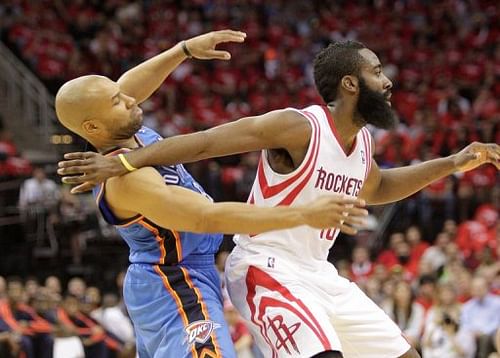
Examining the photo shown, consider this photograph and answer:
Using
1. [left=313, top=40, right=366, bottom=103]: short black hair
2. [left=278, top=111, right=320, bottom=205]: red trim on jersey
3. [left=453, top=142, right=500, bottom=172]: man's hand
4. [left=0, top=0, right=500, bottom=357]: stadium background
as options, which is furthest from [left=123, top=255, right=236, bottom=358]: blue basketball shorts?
[left=0, top=0, right=500, bottom=357]: stadium background

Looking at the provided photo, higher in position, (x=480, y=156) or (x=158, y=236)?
(x=480, y=156)

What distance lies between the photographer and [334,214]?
4.24 metres

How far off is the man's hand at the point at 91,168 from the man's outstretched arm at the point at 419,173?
1552 mm

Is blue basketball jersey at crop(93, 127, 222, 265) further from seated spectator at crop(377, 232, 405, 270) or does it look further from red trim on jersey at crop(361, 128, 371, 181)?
seated spectator at crop(377, 232, 405, 270)

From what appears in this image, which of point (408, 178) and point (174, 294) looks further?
point (408, 178)

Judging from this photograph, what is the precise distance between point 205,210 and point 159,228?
20.8 inches

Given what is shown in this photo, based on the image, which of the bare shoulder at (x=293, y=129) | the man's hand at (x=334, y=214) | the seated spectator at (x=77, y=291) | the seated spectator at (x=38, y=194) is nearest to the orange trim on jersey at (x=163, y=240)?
the bare shoulder at (x=293, y=129)

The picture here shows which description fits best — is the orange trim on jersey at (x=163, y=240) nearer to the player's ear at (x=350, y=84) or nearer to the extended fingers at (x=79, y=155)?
the extended fingers at (x=79, y=155)

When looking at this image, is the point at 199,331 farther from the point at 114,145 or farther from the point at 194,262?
the point at 114,145

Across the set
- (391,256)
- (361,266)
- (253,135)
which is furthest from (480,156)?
(391,256)

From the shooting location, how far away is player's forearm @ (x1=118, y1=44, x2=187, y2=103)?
224 inches

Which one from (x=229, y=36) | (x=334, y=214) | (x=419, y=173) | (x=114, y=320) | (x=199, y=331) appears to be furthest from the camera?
(x=114, y=320)

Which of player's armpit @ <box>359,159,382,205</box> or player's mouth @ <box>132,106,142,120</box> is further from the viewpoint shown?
player's armpit @ <box>359,159,382,205</box>

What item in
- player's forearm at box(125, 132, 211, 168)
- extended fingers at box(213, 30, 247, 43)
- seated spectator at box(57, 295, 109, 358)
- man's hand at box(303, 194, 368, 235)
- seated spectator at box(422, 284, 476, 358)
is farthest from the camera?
seated spectator at box(57, 295, 109, 358)
